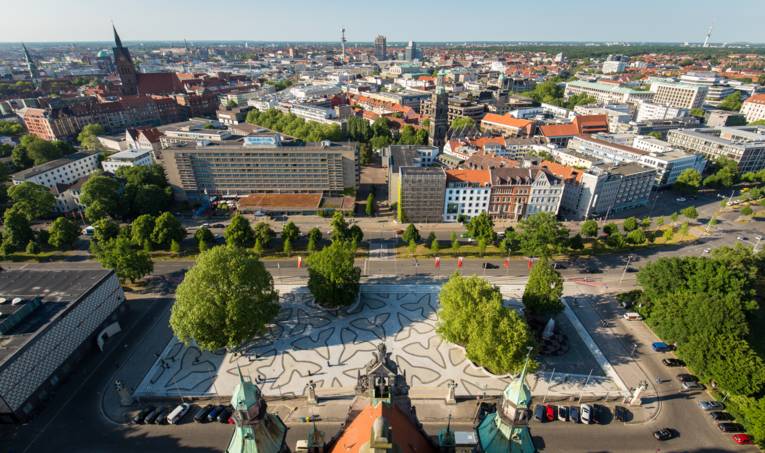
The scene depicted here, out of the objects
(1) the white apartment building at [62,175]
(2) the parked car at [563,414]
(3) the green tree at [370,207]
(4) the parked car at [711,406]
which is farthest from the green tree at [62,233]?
(4) the parked car at [711,406]

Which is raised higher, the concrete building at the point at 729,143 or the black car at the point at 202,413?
the concrete building at the point at 729,143

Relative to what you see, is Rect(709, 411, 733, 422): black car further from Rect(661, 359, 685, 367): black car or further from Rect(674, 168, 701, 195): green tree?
Rect(674, 168, 701, 195): green tree

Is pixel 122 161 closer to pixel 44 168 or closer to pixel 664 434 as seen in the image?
pixel 44 168

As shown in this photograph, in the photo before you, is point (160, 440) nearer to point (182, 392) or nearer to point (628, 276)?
point (182, 392)

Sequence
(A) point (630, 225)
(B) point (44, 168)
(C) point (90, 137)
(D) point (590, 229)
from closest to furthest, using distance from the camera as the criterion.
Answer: (D) point (590, 229) → (A) point (630, 225) → (B) point (44, 168) → (C) point (90, 137)

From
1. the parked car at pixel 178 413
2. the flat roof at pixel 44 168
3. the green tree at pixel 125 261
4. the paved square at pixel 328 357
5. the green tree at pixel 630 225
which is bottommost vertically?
the paved square at pixel 328 357

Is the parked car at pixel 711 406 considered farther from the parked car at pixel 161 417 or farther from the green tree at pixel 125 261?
the green tree at pixel 125 261

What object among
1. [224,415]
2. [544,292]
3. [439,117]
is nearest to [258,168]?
[224,415]
